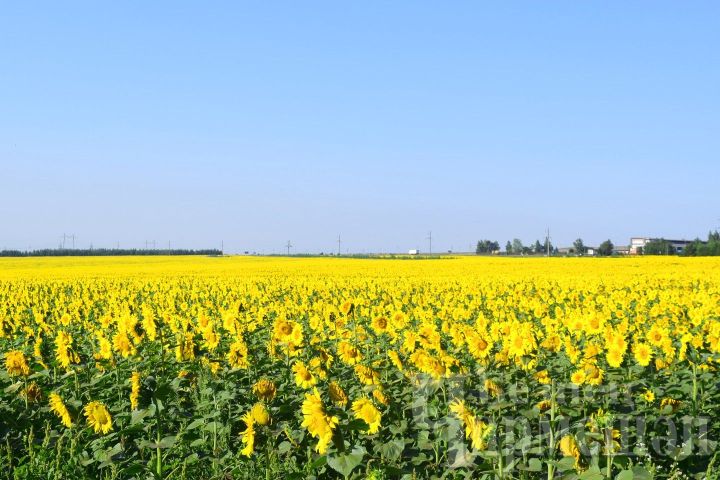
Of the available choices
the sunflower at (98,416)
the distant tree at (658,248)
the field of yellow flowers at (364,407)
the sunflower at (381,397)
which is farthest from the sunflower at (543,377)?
the distant tree at (658,248)

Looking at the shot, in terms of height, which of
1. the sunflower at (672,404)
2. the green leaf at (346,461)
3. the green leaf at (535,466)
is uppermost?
the green leaf at (346,461)

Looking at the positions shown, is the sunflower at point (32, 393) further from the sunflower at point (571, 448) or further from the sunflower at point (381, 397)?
the sunflower at point (571, 448)

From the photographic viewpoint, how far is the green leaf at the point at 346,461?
303 centimetres

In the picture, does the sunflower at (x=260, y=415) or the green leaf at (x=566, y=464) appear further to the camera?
the sunflower at (x=260, y=415)

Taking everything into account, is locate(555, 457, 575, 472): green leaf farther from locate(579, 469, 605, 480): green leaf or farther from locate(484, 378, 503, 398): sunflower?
locate(484, 378, 503, 398): sunflower

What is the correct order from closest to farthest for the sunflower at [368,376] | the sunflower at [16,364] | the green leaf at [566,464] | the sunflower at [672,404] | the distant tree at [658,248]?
the green leaf at [566,464]
the sunflower at [368,376]
the sunflower at [16,364]
the sunflower at [672,404]
the distant tree at [658,248]

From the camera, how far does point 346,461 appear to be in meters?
3.09

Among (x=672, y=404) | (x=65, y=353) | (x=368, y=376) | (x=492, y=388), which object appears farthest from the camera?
(x=65, y=353)

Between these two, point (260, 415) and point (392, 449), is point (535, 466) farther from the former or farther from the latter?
point (260, 415)

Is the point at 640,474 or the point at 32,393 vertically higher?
the point at 640,474

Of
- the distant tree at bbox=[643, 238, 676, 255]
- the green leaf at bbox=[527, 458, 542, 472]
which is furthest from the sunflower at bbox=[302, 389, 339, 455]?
the distant tree at bbox=[643, 238, 676, 255]

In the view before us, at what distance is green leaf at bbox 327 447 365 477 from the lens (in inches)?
119

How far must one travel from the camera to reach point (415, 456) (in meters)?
4.36

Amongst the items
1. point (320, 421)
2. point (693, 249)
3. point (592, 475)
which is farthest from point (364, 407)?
point (693, 249)
